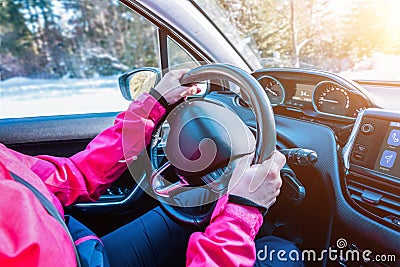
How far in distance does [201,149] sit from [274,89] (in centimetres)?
59

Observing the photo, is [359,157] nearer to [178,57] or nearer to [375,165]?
[375,165]

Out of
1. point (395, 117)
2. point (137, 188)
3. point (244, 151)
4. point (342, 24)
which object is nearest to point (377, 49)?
point (342, 24)

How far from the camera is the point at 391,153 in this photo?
109 centimetres

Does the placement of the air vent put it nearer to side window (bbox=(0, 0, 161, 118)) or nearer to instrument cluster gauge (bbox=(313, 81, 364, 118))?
instrument cluster gauge (bbox=(313, 81, 364, 118))

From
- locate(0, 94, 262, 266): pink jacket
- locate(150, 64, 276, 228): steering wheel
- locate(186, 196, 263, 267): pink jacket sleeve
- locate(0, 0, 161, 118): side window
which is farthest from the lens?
locate(0, 0, 161, 118): side window

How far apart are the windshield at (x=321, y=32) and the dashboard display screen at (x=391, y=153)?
21.0 inches

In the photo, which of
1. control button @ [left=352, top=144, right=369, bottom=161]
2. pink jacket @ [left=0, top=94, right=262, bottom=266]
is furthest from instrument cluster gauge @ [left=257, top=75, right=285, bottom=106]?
pink jacket @ [left=0, top=94, right=262, bottom=266]

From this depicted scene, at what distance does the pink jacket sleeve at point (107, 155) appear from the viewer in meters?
1.28

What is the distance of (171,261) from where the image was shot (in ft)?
4.54

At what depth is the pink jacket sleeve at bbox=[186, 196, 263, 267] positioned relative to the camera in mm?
808

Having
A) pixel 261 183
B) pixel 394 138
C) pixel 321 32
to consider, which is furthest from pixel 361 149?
pixel 321 32

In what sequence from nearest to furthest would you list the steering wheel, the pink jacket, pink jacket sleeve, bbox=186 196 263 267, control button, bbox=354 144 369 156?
the pink jacket
pink jacket sleeve, bbox=186 196 263 267
the steering wheel
control button, bbox=354 144 369 156

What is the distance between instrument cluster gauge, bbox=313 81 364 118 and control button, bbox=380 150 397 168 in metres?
0.19

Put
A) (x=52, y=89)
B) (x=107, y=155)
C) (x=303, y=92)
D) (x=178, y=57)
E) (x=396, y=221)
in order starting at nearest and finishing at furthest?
(x=396, y=221) < (x=107, y=155) < (x=303, y=92) < (x=178, y=57) < (x=52, y=89)
